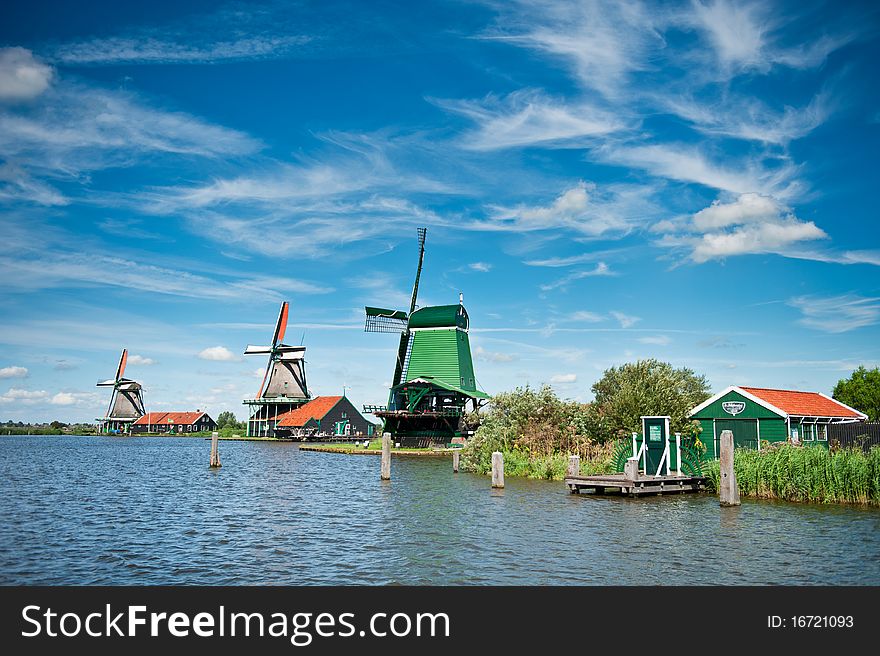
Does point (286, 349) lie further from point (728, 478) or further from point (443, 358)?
point (728, 478)

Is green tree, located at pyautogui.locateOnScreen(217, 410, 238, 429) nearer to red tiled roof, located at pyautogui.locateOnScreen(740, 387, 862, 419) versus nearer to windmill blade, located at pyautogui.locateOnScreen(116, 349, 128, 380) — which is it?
windmill blade, located at pyautogui.locateOnScreen(116, 349, 128, 380)

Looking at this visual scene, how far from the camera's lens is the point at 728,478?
65.5ft

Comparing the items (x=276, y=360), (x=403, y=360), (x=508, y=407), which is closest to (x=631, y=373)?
(x=508, y=407)

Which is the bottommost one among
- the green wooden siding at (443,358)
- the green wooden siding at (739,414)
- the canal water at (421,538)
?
the canal water at (421,538)

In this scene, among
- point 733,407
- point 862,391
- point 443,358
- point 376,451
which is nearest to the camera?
point 733,407

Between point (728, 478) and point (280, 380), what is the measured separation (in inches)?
2774

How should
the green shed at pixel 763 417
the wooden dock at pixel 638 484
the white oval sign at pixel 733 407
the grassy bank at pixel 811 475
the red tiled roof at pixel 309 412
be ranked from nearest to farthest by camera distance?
the grassy bank at pixel 811 475 → the wooden dock at pixel 638 484 → the green shed at pixel 763 417 → the white oval sign at pixel 733 407 → the red tiled roof at pixel 309 412

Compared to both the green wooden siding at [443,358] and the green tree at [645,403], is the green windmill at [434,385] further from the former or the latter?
the green tree at [645,403]

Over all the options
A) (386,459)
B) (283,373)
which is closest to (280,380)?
(283,373)

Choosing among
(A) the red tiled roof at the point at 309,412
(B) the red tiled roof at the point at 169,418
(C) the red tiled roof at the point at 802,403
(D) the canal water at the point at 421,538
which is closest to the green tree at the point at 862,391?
(C) the red tiled roof at the point at 802,403

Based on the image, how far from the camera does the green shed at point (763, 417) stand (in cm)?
2748

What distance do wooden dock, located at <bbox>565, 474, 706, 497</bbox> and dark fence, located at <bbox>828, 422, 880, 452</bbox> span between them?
7035mm

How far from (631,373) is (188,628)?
25.1 m

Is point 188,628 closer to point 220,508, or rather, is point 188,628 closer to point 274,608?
point 274,608
